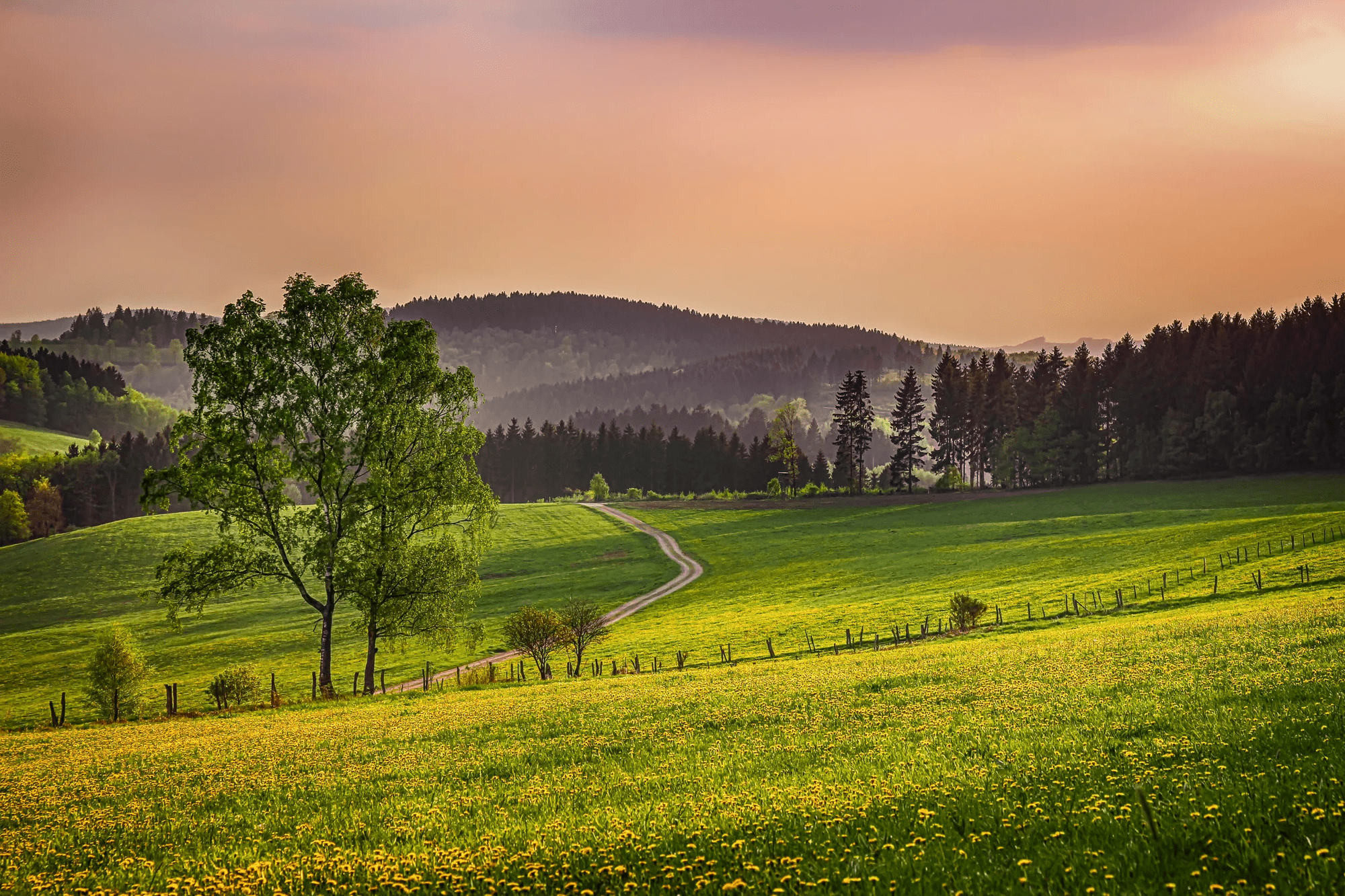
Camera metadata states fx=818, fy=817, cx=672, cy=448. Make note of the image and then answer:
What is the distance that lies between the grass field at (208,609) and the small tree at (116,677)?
12.0ft

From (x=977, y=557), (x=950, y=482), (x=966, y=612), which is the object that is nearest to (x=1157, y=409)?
(x=950, y=482)

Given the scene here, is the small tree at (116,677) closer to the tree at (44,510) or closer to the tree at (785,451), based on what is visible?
the tree at (785,451)

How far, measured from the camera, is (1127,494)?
112m

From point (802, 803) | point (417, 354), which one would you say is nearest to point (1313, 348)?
point (417, 354)

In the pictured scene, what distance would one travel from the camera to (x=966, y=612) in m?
50.0

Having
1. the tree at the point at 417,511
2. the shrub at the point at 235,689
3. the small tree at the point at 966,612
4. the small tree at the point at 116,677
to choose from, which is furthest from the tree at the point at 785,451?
the tree at the point at 417,511

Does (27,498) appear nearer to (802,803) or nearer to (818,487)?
(818,487)

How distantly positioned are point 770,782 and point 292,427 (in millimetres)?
31339

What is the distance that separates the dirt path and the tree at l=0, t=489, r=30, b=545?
99.7m

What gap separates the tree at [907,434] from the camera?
140 metres

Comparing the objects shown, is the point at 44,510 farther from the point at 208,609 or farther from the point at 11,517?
the point at 208,609

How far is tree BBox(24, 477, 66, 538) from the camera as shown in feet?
492

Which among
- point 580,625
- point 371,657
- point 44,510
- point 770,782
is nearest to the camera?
point 770,782

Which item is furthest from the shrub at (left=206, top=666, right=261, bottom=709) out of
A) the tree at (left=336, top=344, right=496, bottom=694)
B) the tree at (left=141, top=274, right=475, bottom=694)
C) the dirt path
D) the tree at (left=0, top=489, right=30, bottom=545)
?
the tree at (left=0, top=489, right=30, bottom=545)
